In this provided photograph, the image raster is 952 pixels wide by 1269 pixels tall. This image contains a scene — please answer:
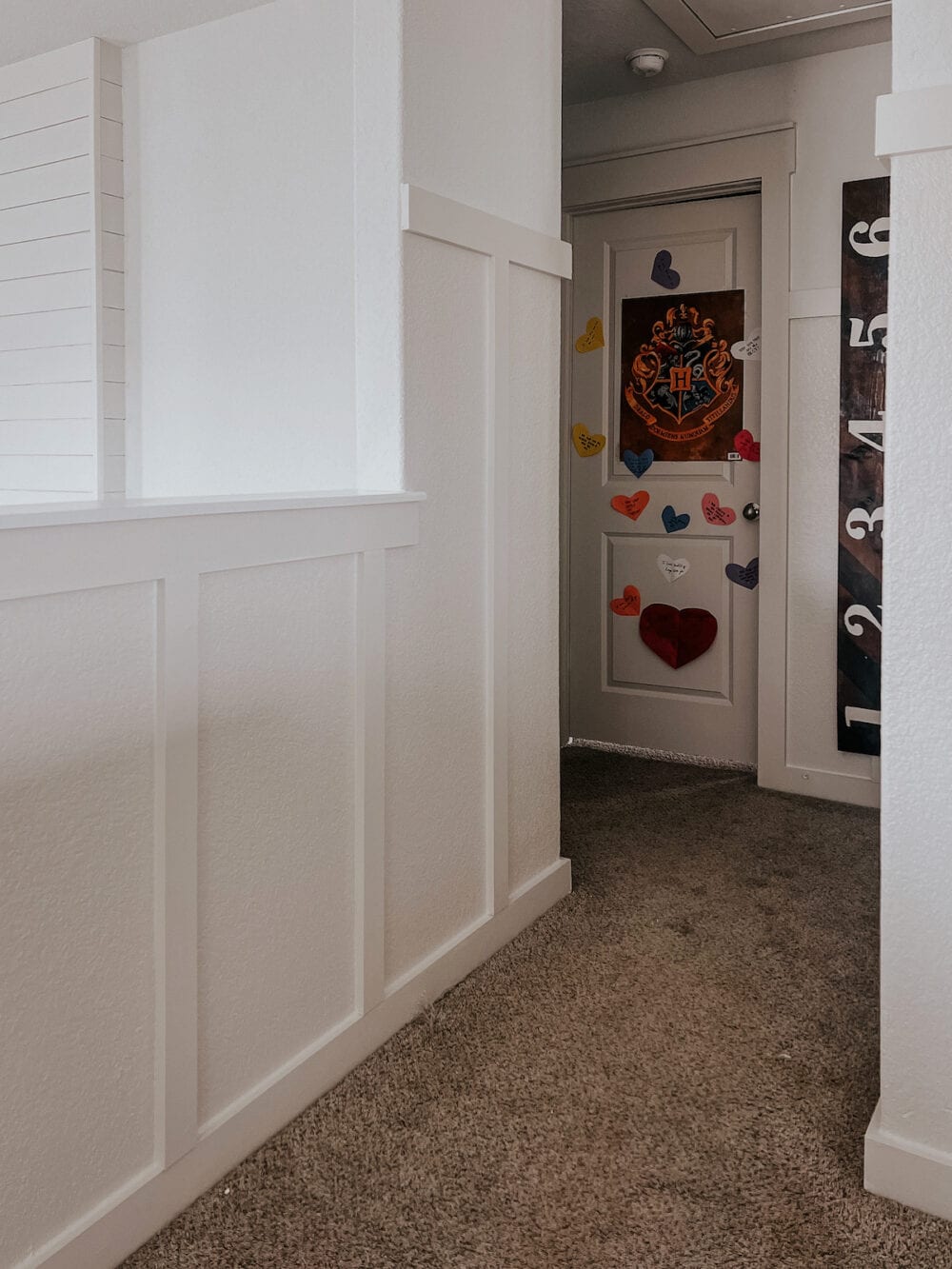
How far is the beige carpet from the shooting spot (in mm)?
1508

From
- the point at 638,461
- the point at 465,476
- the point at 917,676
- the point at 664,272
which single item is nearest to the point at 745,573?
the point at 638,461

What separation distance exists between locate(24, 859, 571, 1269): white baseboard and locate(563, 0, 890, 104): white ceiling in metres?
2.36

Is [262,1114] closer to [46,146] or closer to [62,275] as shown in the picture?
[62,275]

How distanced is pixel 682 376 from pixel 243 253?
1.85 metres

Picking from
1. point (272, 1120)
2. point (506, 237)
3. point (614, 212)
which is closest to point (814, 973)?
point (272, 1120)

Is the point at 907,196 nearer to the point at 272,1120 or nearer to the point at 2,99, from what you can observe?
the point at 272,1120

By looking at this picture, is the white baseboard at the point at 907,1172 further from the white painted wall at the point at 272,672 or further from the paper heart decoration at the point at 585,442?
the paper heart decoration at the point at 585,442

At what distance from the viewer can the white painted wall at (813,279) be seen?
3.20 metres

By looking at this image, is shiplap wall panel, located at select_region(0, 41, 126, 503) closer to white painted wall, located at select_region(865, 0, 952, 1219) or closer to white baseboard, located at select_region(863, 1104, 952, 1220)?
white painted wall, located at select_region(865, 0, 952, 1219)

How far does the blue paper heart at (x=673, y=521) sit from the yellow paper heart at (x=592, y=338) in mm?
638

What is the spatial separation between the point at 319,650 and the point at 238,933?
478 mm

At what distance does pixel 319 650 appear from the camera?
1.83 meters

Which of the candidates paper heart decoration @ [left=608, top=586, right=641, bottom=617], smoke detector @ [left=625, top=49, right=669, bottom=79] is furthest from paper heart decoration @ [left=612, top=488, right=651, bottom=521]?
smoke detector @ [left=625, top=49, right=669, bottom=79]

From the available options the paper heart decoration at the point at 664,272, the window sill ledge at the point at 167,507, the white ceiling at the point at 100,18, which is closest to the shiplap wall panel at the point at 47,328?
the white ceiling at the point at 100,18
